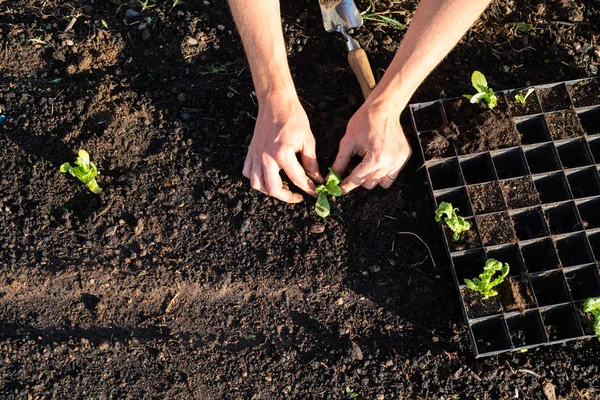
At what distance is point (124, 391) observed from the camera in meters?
2.09

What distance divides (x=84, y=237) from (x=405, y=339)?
1.33m

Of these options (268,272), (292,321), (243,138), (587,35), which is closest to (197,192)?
(243,138)

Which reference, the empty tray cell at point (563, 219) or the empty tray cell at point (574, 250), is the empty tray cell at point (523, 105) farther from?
the empty tray cell at point (574, 250)

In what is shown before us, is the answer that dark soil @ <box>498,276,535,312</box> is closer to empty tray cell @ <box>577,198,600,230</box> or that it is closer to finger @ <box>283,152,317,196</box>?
empty tray cell @ <box>577,198,600,230</box>

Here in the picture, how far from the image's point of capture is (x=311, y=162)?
6.75 feet

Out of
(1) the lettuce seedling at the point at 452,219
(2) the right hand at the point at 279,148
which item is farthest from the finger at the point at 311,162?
(1) the lettuce seedling at the point at 452,219

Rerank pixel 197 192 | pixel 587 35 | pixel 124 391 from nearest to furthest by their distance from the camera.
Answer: pixel 124 391 < pixel 197 192 < pixel 587 35

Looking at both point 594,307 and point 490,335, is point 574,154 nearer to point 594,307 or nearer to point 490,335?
point 594,307

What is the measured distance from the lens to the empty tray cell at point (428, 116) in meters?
2.23

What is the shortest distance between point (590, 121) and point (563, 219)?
0.44 meters

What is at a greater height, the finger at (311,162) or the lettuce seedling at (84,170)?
the lettuce seedling at (84,170)

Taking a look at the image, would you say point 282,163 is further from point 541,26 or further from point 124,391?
point 541,26

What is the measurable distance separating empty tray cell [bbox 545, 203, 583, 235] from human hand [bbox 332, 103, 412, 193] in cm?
64

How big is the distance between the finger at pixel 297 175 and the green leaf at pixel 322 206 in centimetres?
4
